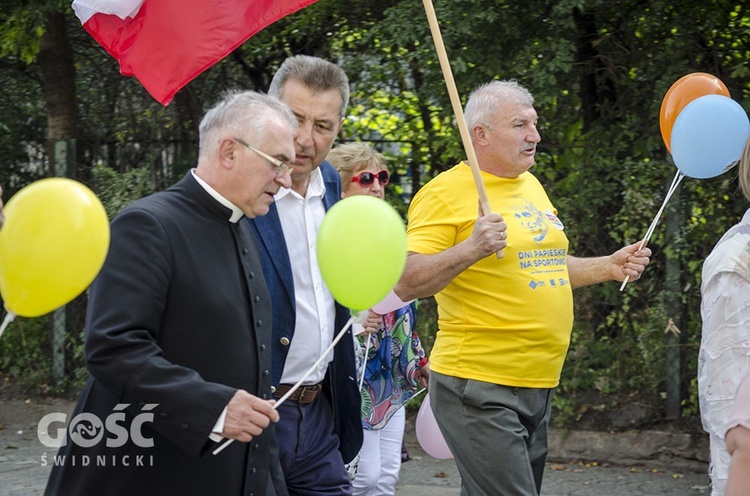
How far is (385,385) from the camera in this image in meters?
5.61

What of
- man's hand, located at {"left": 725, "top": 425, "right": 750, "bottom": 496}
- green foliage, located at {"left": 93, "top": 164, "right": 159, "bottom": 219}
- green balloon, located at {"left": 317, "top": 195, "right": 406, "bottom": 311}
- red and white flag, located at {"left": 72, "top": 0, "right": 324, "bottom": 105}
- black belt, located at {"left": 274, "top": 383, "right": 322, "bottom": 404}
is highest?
red and white flag, located at {"left": 72, "top": 0, "right": 324, "bottom": 105}

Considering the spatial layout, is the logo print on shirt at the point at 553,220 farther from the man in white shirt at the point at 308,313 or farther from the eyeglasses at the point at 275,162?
the eyeglasses at the point at 275,162

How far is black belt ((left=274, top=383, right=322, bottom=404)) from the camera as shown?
155 inches

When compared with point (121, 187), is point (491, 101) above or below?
above

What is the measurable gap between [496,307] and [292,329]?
91 centimetres

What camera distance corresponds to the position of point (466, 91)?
7527 mm

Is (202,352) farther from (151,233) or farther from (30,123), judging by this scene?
(30,123)

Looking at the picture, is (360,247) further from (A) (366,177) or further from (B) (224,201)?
(A) (366,177)

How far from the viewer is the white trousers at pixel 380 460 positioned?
17.7 ft

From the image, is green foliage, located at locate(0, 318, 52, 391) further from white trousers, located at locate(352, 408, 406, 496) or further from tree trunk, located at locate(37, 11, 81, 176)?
white trousers, located at locate(352, 408, 406, 496)

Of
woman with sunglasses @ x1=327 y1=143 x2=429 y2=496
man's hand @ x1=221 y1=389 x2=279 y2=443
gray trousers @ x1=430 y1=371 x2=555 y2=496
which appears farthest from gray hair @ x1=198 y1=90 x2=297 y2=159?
woman with sunglasses @ x1=327 y1=143 x2=429 y2=496

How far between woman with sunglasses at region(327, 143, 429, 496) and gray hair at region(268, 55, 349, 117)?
A: 5.18 feet

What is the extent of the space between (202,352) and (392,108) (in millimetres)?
5202

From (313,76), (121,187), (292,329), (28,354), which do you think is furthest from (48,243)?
(28,354)
